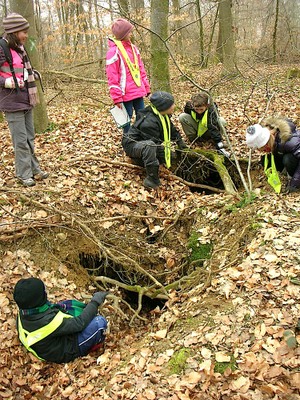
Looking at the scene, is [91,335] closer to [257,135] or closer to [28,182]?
[28,182]

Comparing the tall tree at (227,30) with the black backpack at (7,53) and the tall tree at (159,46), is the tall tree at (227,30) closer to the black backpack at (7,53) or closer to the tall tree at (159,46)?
the tall tree at (159,46)

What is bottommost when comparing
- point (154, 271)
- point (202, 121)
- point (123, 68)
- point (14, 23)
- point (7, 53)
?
point (154, 271)

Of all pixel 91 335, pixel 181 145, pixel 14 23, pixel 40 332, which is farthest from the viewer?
pixel 181 145

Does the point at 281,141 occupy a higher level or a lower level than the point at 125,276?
higher

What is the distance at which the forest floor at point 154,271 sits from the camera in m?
3.10

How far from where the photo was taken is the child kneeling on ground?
11.1ft

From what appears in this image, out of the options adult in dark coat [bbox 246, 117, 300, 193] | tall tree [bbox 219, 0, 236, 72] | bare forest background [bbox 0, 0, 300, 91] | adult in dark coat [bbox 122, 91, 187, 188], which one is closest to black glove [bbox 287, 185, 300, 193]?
adult in dark coat [bbox 246, 117, 300, 193]

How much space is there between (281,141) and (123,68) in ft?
9.52

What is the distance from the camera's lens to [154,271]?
5.02m

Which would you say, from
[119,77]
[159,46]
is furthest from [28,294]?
[159,46]

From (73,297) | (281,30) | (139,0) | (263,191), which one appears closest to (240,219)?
(263,191)

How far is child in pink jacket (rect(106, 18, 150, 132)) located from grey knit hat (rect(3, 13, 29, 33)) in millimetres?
1681

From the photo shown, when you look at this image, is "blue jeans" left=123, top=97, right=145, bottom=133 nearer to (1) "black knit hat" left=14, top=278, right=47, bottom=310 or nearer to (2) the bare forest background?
(2) the bare forest background

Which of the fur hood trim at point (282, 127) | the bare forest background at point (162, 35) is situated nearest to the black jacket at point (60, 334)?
the fur hood trim at point (282, 127)
